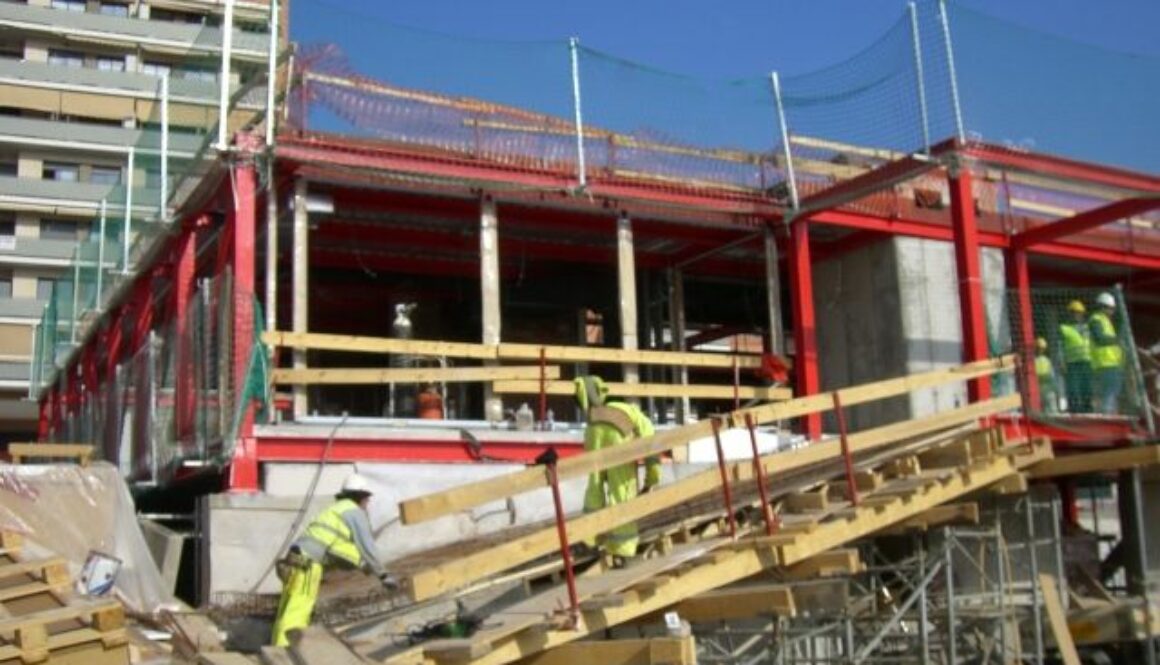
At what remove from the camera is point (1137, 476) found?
1280 centimetres

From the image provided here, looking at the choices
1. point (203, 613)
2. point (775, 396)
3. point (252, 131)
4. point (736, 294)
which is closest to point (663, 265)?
point (736, 294)

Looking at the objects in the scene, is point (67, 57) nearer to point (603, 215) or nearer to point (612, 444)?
point (603, 215)

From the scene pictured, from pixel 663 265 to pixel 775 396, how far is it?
4.29 m

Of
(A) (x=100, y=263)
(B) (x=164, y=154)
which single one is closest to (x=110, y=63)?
(A) (x=100, y=263)

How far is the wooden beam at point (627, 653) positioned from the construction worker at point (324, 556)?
1.32m

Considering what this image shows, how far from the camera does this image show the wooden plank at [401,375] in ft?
41.3

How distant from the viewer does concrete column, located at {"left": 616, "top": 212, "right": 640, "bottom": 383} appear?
1503 cm

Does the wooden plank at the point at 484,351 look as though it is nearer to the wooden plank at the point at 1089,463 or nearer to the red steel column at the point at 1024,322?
the red steel column at the point at 1024,322

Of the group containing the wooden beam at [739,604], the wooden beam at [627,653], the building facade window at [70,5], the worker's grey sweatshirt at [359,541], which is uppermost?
the building facade window at [70,5]

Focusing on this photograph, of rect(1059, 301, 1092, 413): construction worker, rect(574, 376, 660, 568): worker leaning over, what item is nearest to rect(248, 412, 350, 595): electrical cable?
→ rect(574, 376, 660, 568): worker leaning over

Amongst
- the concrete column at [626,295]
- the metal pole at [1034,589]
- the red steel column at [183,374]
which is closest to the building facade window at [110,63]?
the red steel column at [183,374]

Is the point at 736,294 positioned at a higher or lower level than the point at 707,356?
higher

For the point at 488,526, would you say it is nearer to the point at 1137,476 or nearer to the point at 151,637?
the point at 151,637

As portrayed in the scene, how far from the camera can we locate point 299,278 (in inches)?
533
